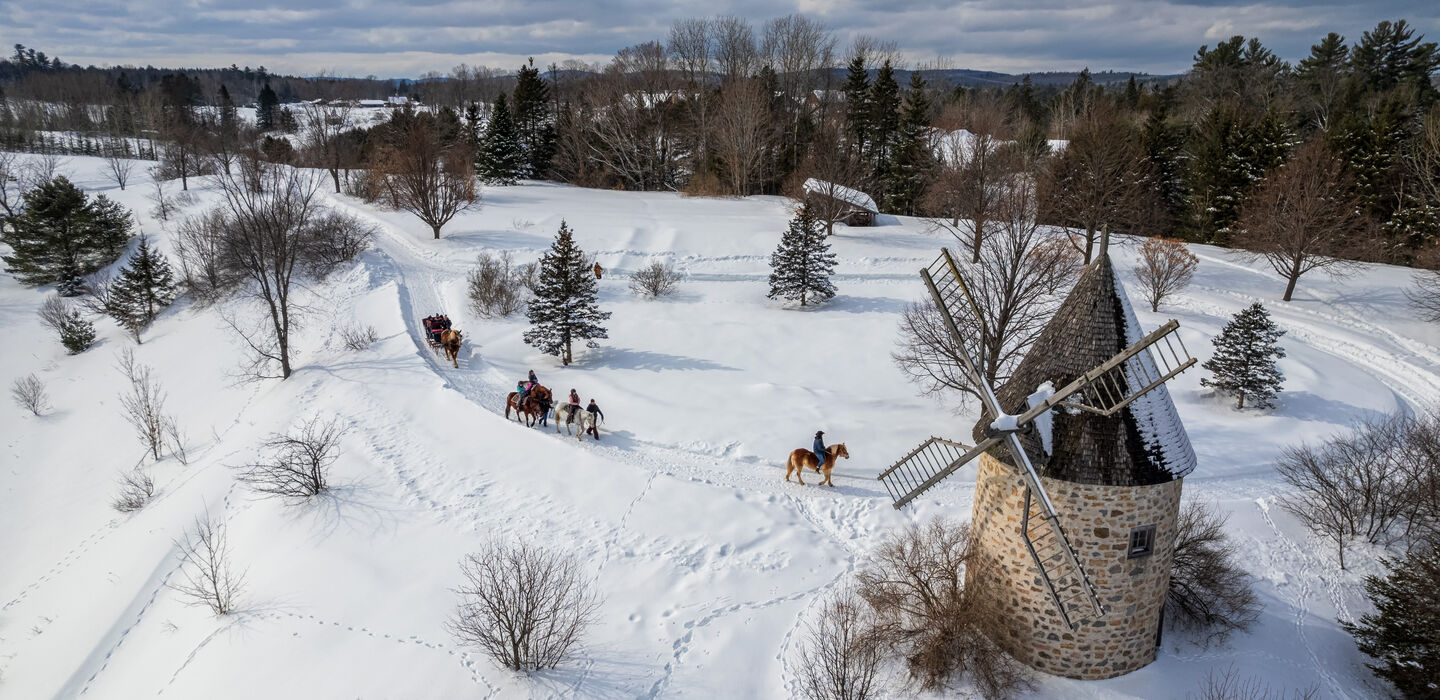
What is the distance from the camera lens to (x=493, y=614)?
11.9m

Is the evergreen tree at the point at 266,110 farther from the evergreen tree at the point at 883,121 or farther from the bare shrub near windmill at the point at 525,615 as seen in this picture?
the bare shrub near windmill at the point at 525,615

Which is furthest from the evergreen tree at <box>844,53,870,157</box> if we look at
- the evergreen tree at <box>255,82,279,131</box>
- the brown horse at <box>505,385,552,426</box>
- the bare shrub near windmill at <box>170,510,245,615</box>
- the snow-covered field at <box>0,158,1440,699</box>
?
the evergreen tree at <box>255,82,279,131</box>

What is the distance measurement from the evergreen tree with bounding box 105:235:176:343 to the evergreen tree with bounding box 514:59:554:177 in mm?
27835

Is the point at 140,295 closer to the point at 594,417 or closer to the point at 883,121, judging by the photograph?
the point at 594,417

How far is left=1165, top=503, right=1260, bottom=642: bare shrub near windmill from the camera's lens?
12.5 metres

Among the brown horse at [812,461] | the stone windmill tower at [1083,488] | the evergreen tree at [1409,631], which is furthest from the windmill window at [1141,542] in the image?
the brown horse at [812,461]

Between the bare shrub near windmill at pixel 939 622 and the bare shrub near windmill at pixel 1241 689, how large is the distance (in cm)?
255

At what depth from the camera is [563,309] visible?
25.6m

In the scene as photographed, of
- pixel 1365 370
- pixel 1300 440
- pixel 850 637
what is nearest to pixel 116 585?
pixel 850 637

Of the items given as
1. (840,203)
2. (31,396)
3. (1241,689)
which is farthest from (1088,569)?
(31,396)

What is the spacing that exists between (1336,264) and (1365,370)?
35.9ft

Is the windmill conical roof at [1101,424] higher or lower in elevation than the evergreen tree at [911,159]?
lower

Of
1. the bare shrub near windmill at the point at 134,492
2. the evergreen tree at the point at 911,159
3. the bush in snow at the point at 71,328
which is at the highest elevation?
the evergreen tree at the point at 911,159

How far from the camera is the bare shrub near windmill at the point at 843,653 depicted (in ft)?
34.3
